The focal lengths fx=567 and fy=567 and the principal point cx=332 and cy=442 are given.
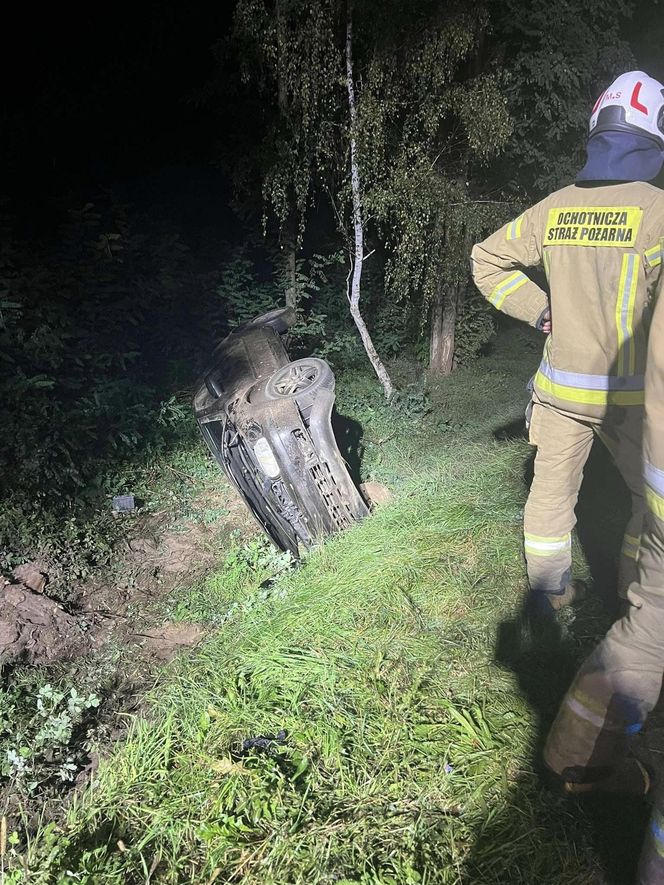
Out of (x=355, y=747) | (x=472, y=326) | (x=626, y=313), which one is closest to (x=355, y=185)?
(x=472, y=326)

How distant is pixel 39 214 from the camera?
6.01 meters

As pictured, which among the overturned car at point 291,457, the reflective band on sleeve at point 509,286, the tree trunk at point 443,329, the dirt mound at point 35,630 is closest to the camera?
the reflective band on sleeve at point 509,286

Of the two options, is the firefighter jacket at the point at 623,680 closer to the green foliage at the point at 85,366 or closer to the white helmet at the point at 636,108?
the white helmet at the point at 636,108

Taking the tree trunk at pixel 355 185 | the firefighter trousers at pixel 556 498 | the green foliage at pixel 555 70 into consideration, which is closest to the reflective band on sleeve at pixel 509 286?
the firefighter trousers at pixel 556 498

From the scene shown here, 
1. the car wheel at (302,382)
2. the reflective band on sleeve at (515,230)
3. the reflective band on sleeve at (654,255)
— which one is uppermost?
the reflective band on sleeve at (515,230)

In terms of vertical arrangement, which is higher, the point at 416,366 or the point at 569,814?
the point at 569,814

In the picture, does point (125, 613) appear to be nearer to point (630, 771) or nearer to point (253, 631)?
point (253, 631)

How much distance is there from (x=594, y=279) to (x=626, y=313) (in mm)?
181

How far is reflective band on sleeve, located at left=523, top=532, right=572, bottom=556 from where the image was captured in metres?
2.48

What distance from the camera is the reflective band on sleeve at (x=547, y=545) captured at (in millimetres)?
2482

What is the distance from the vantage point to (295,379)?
4016 mm

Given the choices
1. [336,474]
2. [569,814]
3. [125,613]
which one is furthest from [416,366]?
[569,814]

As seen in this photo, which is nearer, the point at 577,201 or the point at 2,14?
the point at 577,201

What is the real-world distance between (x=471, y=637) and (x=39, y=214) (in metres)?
6.10
